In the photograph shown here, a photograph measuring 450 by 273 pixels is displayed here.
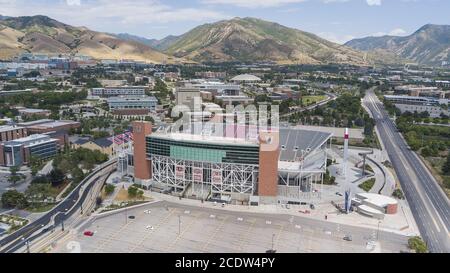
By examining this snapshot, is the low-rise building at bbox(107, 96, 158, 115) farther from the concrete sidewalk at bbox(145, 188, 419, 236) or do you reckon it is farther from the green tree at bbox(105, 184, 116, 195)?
the concrete sidewalk at bbox(145, 188, 419, 236)

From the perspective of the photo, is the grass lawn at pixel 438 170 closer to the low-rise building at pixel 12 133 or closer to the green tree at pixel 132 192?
the green tree at pixel 132 192

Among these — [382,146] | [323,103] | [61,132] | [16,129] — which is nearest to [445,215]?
[382,146]

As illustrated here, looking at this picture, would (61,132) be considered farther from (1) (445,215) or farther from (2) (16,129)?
(1) (445,215)

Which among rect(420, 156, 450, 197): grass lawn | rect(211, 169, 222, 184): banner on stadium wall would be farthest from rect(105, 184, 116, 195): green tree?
rect(420, 156, 450, 197): grass lawn

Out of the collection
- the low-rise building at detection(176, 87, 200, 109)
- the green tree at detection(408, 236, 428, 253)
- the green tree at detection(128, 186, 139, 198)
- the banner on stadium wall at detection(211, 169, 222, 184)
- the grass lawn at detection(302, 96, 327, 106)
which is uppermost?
the low-rise building at detection(176, 87, 200, 109)

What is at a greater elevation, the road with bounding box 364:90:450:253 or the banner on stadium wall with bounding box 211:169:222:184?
Answer: the banner on stadium wall with bounding box 211:169:222:184

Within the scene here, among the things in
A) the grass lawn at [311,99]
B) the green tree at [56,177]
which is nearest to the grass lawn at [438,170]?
the green tree at [56,177]

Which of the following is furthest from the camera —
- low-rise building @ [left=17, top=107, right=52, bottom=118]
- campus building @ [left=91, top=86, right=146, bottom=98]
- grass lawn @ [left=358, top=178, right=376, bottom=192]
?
campus building @ [left=91, top=86, right=146, bottom=98]
